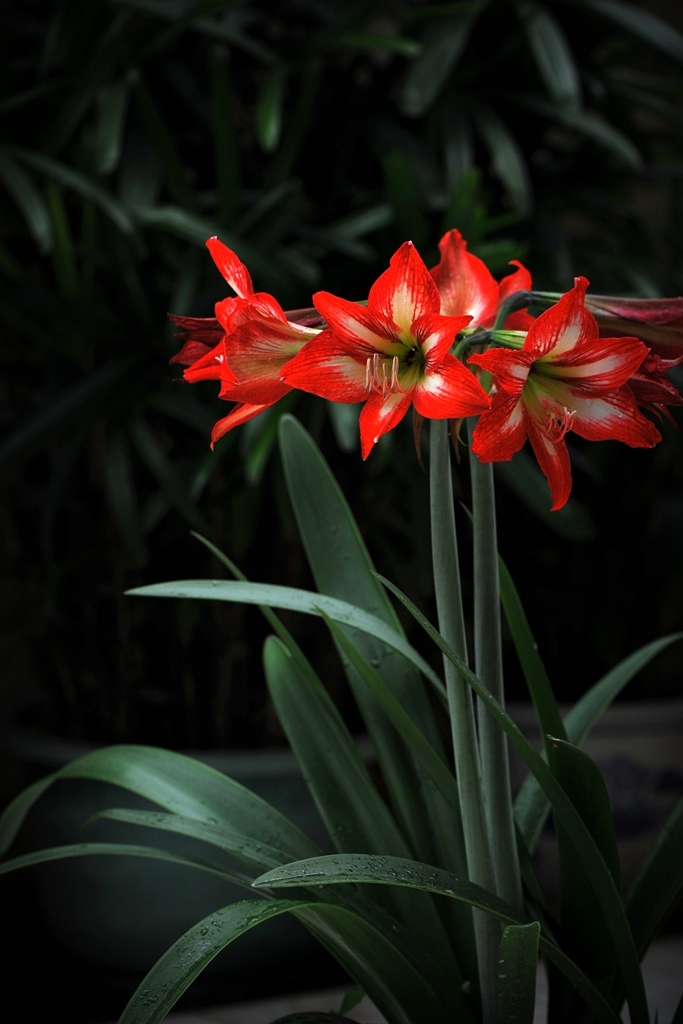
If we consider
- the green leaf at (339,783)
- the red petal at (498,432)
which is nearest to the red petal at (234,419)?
the red petal at (498,432)

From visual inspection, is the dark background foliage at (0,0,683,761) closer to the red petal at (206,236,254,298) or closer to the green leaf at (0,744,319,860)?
the green leaf at (0,744,319,860)

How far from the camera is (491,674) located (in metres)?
0.51

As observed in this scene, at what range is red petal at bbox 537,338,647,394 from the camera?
0.41 metres

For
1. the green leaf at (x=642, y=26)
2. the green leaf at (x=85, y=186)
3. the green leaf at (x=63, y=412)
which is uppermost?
the green leaf at (x=642, y=26)

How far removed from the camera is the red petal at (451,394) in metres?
0.40

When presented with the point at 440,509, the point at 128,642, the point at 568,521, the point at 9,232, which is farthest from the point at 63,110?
the point at 440,509

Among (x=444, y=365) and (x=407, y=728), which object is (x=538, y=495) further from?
(x=444, y=365)

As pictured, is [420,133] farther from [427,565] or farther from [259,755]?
[259,755]

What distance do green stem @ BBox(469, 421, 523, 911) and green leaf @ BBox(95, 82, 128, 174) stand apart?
784 mm

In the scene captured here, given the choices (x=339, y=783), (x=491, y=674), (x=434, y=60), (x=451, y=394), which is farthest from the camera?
(x=434, y=60)

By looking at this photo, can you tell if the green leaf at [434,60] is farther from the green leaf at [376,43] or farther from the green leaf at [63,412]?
the green leaf at [63,412]

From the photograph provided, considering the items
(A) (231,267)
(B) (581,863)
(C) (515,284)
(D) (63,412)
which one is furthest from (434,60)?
(B) (581,863)

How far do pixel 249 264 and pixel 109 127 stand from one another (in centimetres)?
25

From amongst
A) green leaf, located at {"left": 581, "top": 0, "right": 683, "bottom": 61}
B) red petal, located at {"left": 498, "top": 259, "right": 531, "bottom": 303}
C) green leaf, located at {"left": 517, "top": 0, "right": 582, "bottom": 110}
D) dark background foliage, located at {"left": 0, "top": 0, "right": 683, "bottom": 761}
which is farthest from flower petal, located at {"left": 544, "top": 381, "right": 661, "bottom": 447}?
green leaf, located at {"left": 581, "top": 0, "right": 683, "bottom": 61}
